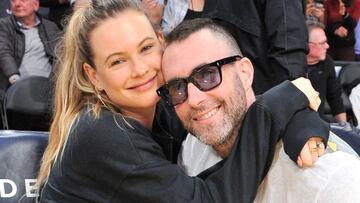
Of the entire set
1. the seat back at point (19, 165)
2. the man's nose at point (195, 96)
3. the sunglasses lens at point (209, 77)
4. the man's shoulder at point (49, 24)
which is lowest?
the man's shoulder at point (49, 24)

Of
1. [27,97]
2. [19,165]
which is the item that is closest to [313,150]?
[19,165]

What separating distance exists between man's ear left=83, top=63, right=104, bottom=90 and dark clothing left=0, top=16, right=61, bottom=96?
285 centimetres

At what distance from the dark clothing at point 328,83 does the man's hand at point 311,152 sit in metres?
3.01

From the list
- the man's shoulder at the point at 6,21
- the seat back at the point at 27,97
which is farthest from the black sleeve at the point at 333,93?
the man's shoulder at the point at 6,21

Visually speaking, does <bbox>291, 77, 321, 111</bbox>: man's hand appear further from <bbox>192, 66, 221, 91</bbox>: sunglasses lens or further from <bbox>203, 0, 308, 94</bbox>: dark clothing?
<bbox>203, 0, 308, 94</bbox>: dark clothing

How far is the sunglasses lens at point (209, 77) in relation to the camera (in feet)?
4.77

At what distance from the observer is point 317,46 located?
424 cm

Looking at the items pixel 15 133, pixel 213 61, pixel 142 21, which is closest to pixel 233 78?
pixel 213 61

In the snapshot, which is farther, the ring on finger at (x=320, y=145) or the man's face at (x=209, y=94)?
the man's face at (x=209, y=94)

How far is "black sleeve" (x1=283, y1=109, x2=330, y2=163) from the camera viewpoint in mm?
1284

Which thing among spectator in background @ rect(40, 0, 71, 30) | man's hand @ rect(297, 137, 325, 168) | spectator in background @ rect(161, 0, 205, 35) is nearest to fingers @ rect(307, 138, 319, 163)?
man's hand @ rect(297, 137, 325, 168)

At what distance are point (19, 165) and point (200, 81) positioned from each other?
84 cm

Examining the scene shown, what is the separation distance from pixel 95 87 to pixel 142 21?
241 millimetres

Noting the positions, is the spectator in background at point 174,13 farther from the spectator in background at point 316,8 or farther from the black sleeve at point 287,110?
the spectator in background at point 316,8
